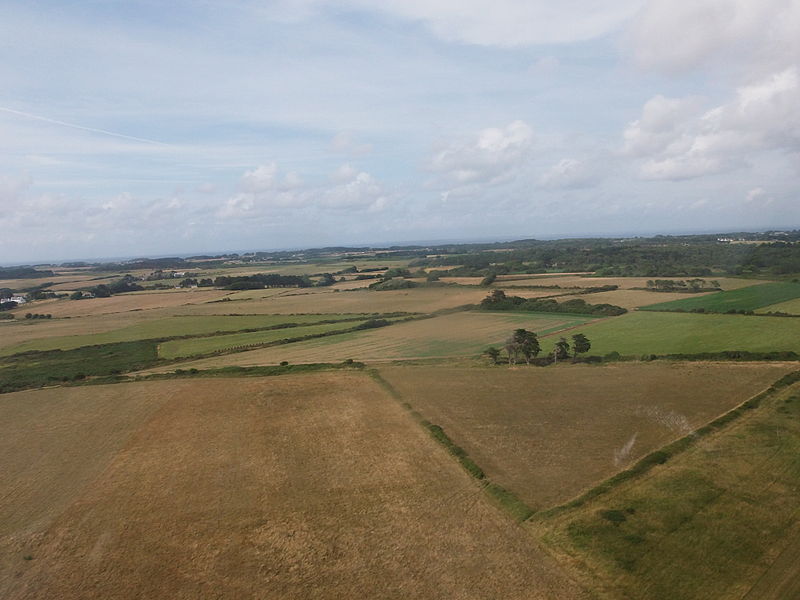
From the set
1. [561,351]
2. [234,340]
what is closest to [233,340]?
[234,340]

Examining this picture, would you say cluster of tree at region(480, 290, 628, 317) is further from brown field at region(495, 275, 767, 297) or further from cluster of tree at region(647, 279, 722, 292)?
cluster of tree at region(647, 279, 722, 292)

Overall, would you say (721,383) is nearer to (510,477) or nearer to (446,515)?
(510,477)

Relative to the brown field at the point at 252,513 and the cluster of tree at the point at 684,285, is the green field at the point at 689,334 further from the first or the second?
the brown field at the point at 252,513

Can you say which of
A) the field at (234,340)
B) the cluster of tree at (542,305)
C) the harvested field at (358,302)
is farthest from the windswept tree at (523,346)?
the field at (234,340)

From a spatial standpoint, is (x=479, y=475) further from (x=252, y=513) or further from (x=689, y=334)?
(x=689, y=334)

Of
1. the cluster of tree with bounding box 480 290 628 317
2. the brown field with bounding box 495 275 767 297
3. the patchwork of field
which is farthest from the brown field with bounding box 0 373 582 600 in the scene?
the brown field with bounding box 495 275 767 297

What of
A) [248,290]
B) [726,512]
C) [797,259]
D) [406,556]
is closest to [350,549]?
[406,556]
